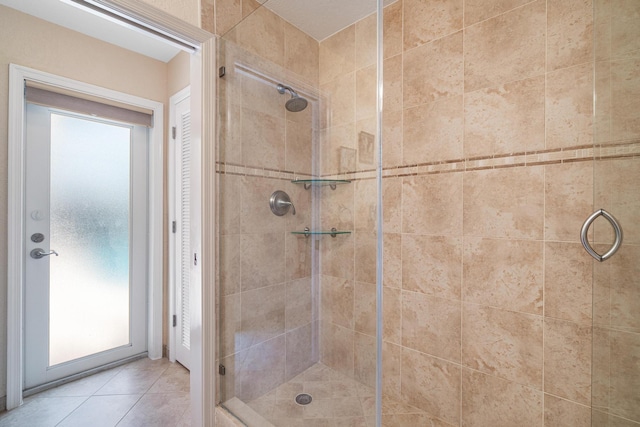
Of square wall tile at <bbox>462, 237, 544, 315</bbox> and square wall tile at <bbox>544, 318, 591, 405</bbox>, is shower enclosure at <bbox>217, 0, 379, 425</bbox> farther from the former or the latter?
square wall tile at <bbox>544, 318, 591, 405</bbox>

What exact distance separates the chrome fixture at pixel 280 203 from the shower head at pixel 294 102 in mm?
343

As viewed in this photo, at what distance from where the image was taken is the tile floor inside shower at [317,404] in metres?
1.01

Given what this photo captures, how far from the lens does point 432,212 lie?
4.94 feet

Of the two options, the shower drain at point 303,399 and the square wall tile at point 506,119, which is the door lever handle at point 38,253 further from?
the square wall tile at point 506,119

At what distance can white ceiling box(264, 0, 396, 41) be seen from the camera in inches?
39.3

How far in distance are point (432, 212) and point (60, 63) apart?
105 inches

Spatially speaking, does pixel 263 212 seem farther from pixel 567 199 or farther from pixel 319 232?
pixel 567 199

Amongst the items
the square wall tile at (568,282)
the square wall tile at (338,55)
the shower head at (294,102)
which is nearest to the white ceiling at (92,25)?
the shower head at (294,102)

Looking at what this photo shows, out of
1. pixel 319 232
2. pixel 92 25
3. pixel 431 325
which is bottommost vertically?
pixel 431 325

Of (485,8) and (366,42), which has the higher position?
(485,8)

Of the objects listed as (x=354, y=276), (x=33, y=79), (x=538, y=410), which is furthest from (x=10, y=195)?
(x=538, y=410)

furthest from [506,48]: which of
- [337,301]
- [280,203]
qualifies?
[337,301]

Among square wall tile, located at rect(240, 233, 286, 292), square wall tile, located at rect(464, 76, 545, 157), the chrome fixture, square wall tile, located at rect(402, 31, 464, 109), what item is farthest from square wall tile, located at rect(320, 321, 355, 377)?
square wall tile, located at rect(402, 31, 464, 109)

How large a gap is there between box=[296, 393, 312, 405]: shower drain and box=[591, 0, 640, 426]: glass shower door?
900mm
